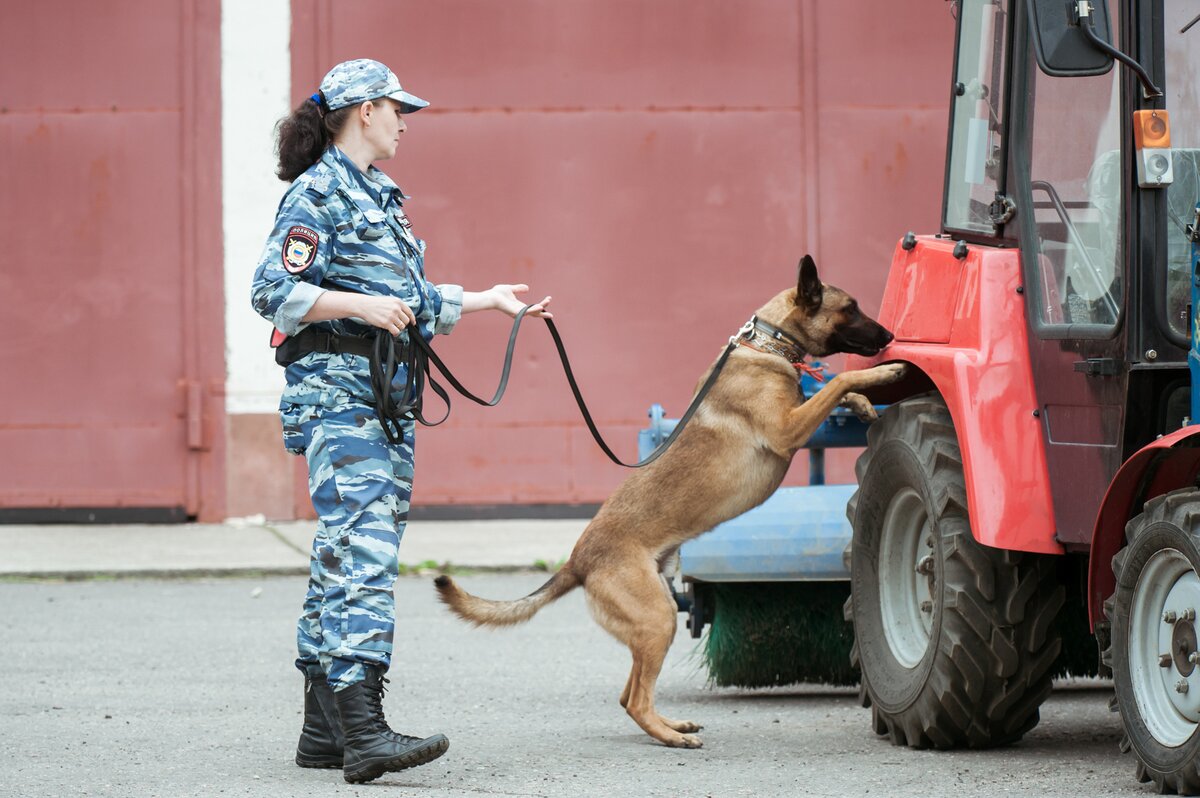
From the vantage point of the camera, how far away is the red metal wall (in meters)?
12.2

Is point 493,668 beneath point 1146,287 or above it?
beneath

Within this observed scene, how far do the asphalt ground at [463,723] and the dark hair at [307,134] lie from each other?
185cm

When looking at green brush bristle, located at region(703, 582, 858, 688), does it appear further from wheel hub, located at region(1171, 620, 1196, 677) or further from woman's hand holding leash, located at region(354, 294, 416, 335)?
wheel hub, located at region(1171, 620, 1196, 677)

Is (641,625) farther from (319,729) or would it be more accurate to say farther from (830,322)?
(830,322)

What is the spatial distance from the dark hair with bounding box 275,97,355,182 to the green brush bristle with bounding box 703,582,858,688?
2.37 m

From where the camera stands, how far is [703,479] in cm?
595

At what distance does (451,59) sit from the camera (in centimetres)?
1215

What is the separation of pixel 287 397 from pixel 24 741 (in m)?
1.61

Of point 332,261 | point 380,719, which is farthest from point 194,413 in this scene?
point 380,719

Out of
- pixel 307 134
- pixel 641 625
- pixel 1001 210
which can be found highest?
pixel 307 134

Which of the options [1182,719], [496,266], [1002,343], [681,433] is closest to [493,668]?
[681,433]

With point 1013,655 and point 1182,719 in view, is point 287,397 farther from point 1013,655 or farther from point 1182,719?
point 1182,719

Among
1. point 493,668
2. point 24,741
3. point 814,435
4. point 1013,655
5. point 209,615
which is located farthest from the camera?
point 209,615

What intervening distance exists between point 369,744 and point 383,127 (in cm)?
183
